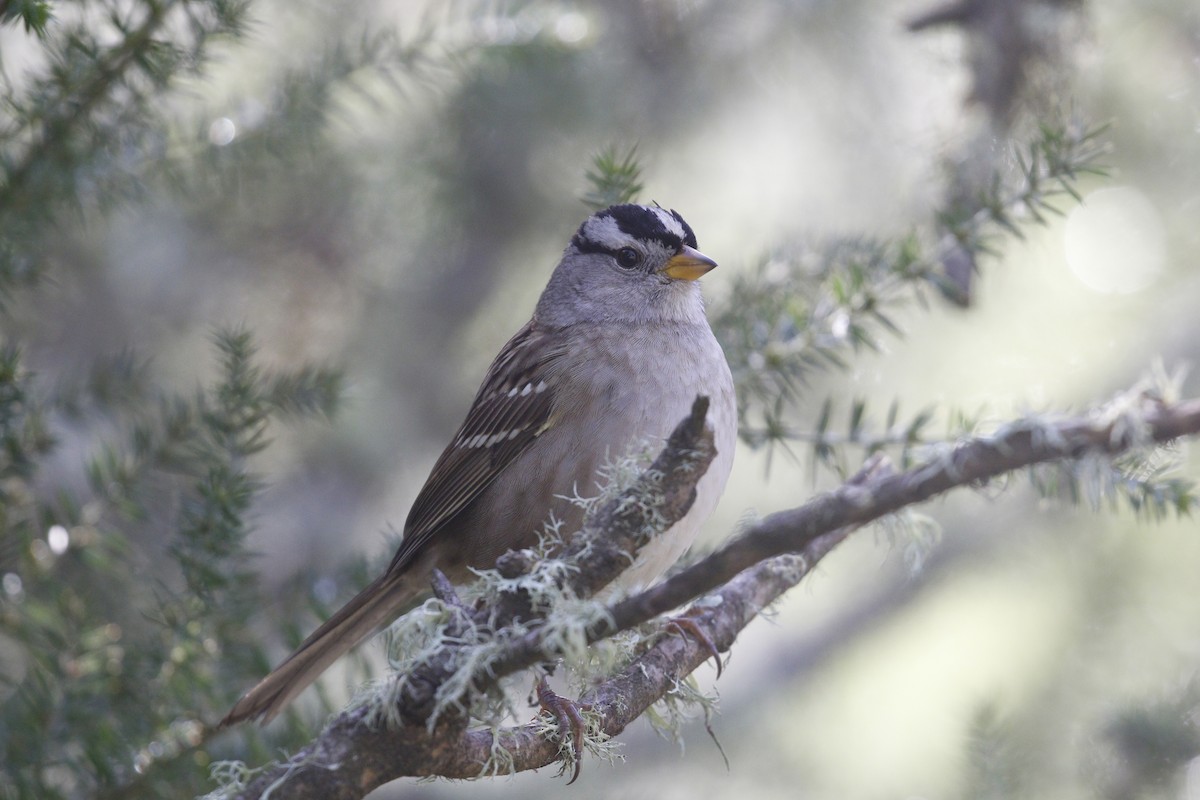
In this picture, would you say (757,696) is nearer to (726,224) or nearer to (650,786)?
(650,786)

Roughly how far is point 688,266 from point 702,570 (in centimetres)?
165

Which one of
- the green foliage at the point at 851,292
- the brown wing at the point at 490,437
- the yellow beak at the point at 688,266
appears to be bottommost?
the green foliage at the point at 851,292

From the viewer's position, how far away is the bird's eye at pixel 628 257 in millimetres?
2682

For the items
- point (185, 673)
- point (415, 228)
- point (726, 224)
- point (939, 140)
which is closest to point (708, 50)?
point (726, 224)

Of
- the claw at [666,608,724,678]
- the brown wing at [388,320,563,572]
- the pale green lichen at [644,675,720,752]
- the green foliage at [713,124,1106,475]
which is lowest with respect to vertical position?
the pale green lichen at [644,675,720,752]

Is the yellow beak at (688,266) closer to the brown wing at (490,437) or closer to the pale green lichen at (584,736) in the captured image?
the brown wing at (490,437)

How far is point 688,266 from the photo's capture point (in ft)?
8.46

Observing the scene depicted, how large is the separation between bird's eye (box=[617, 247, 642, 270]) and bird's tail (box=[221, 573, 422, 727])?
3.12 ft

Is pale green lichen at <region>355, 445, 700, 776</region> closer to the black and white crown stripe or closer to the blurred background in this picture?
the blurred background

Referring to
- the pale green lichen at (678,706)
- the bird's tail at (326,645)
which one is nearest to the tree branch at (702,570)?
the pale green lichen at (678,706)

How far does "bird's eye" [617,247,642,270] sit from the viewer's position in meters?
2.68

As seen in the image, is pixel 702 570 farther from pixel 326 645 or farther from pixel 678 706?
pixel 326 645

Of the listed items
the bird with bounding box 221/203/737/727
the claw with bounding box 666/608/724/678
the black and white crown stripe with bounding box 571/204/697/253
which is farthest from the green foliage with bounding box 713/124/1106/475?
the claw with bounding box 666/608/724/678

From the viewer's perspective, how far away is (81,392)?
205cm
